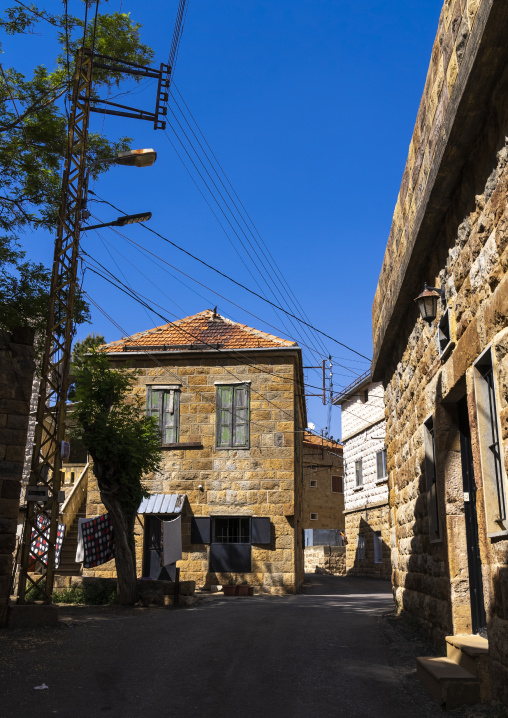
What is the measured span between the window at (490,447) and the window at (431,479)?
210cm

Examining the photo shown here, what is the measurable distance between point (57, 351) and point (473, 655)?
7.96 metres

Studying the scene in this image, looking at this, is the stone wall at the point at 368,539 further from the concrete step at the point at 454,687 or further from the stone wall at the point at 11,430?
the concrete step at the point at 454,687

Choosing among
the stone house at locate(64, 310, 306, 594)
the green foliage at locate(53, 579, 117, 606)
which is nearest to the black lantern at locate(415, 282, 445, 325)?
the green foliage at locate(53, 579, 117, 606)

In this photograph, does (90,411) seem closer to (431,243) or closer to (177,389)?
(177,389)

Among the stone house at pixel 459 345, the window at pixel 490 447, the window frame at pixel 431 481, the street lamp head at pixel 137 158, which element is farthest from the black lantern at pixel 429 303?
the street lamp head at pixel 137 158

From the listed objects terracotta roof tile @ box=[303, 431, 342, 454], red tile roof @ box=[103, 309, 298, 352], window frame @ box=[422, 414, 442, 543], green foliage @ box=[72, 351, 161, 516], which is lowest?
window frame @ box=[422, 414, 442, 543]

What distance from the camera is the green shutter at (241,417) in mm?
17906

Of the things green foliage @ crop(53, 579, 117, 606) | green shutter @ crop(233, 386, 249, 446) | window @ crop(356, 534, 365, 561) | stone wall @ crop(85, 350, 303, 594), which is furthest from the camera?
window @ crop(356, 534, 365, 561)

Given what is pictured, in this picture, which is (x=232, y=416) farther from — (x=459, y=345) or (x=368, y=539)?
(x=459, y=345)

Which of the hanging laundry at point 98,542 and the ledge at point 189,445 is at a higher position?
the ledge at point 189,445

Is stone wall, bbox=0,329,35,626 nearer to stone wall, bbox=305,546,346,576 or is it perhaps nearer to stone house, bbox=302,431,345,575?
stone wall, bbox=305,546,346,576

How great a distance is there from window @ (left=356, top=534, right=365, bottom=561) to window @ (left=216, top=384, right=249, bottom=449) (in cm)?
1031

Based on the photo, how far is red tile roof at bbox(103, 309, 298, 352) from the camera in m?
18.7

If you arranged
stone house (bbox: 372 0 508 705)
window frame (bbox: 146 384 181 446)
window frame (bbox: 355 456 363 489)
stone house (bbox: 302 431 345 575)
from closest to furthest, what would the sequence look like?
1. stone house (bbox: 372 0 508 705)
2. window frame (bbox: 146 384 181 446)
3. window frame (bbox: 355 456 363 489)
4. stone house (bbox: 302 431 345 575)
